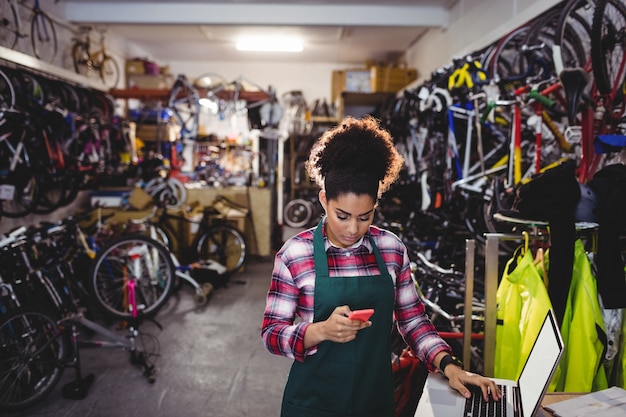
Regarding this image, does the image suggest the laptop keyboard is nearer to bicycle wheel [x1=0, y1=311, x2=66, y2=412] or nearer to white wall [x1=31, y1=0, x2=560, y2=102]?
bicycle wheel [x1=0, y1=311, x2=66, y2=412]

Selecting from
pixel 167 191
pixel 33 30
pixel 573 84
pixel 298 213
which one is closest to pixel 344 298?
pixel 573 84

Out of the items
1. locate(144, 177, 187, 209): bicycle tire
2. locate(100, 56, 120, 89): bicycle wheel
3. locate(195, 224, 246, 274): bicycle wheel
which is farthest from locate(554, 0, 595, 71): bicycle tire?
locate(100, 56, 120, 89): bicycle wheel

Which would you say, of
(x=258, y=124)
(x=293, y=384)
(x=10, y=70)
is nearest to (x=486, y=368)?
(x=293, y=384)

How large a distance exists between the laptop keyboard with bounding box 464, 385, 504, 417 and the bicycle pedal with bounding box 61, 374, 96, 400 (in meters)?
2.69

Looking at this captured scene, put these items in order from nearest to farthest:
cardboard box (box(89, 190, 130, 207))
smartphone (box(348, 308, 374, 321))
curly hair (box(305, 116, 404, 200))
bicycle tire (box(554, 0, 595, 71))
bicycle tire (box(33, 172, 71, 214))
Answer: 1. smartphone (box(348, 308, 374, 321))
2. curly hair (box(305, 116, 404, 200))
3. bicycle tire (box(554, 0, 595, 71))
4. bicycle tire (box(33, 172, 71, 214))
5. cardboard box (box(89, 190, 130, 207))

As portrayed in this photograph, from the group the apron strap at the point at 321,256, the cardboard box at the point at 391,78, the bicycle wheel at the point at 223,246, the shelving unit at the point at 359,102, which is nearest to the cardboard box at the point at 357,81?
the shelving unit at the point at 359,102

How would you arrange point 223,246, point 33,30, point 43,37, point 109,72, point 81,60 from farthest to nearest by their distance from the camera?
point 109,72, point 81,60, point 223,246, point 43,37, point 33,30

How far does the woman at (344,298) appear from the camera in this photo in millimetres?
1227

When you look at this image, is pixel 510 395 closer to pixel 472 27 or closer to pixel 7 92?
pixel 7 92

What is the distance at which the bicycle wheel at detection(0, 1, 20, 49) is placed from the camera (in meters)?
4.91

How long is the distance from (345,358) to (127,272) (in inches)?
138

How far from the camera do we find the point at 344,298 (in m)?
1.23

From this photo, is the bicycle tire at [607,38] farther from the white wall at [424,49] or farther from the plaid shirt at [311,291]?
the plaid shirt at [311,291]

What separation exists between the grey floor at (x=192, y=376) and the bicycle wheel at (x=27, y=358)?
10 cm
